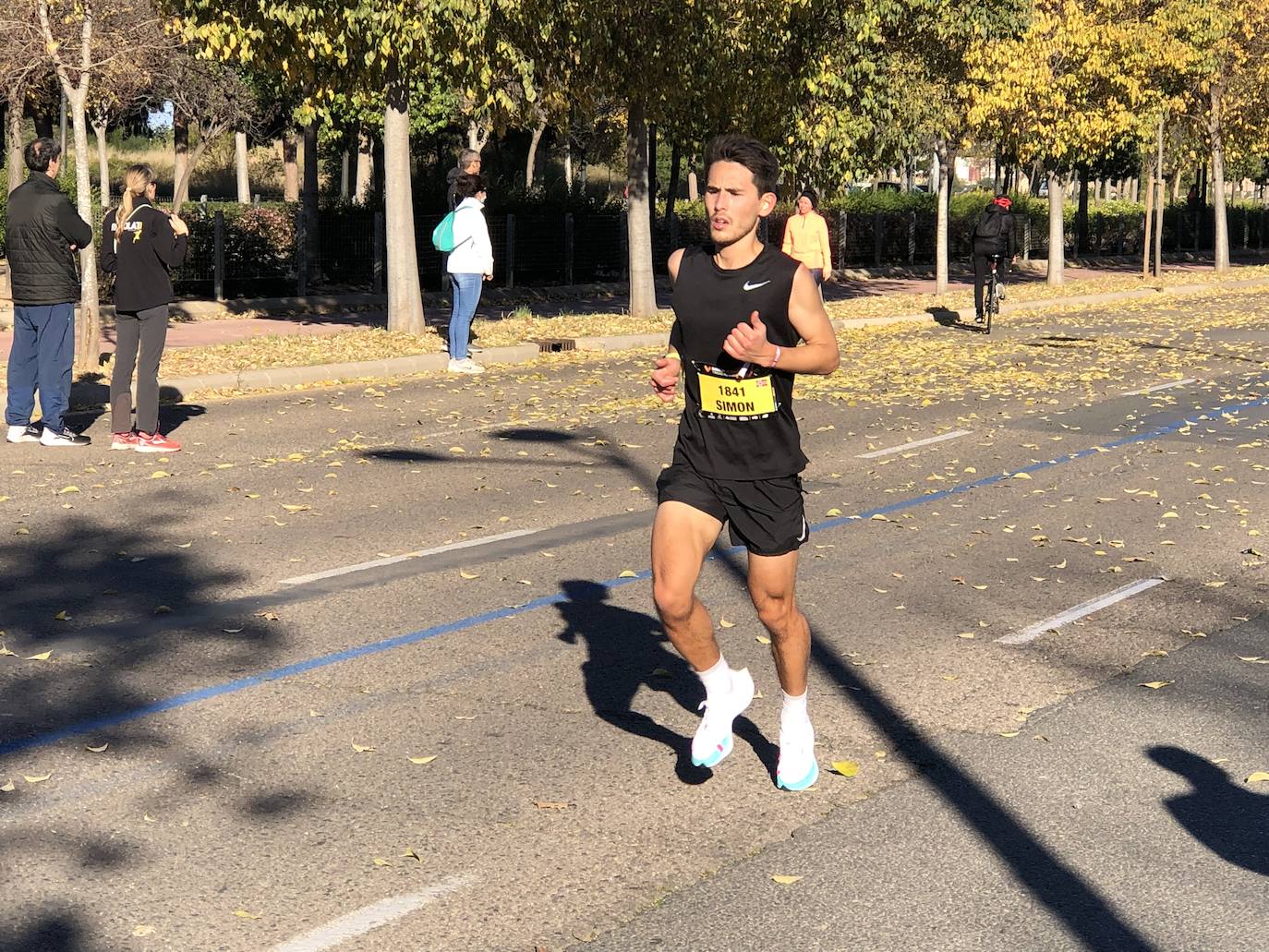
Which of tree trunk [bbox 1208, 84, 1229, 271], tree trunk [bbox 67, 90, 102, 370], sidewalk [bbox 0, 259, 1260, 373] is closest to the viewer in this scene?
tree trunk [bbox 67, 90, 102, 370]

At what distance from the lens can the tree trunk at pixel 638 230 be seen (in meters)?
24.8

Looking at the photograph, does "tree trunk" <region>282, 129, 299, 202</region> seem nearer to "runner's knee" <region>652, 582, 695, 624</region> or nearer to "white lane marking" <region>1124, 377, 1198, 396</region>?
"white lane marking" <region>1124, 377, 1198, 396</region>

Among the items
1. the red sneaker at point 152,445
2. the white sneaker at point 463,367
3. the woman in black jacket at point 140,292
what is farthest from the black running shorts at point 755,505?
the white sneaker at point 463,367

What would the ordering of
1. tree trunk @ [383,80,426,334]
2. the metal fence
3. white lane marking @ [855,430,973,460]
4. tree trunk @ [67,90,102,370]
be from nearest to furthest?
white lane marking @ [855,430,973,460] → tree trunk @ [67,90,102,370] → tree trunk @ [383,80,426,334] → the metal fence

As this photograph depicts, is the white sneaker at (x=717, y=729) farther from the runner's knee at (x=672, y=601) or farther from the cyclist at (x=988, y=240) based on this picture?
the cyclist at (x=988, y=240)

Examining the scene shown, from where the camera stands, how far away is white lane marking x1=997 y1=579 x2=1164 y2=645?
7.41 meters

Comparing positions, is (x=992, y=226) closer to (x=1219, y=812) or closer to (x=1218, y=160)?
(x=1219, y=812)

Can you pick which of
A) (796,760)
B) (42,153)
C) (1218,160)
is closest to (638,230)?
(42,153)

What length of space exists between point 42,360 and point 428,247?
18750 mm

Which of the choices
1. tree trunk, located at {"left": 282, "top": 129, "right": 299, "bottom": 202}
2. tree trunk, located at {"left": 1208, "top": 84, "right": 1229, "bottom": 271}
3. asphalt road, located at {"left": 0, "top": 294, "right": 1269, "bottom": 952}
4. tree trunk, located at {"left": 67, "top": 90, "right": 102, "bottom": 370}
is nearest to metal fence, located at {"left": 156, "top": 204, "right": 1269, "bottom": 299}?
tree trunk, located at {"left": 1208, "top": 84, "right": 1229, "bottom": 271}

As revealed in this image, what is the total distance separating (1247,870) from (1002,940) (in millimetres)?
964

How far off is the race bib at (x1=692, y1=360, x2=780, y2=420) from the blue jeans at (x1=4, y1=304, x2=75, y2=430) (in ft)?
26.6

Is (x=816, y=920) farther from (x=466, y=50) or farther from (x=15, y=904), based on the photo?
(x=466, y=50)

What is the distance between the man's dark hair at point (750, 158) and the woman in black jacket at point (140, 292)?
289 inches
